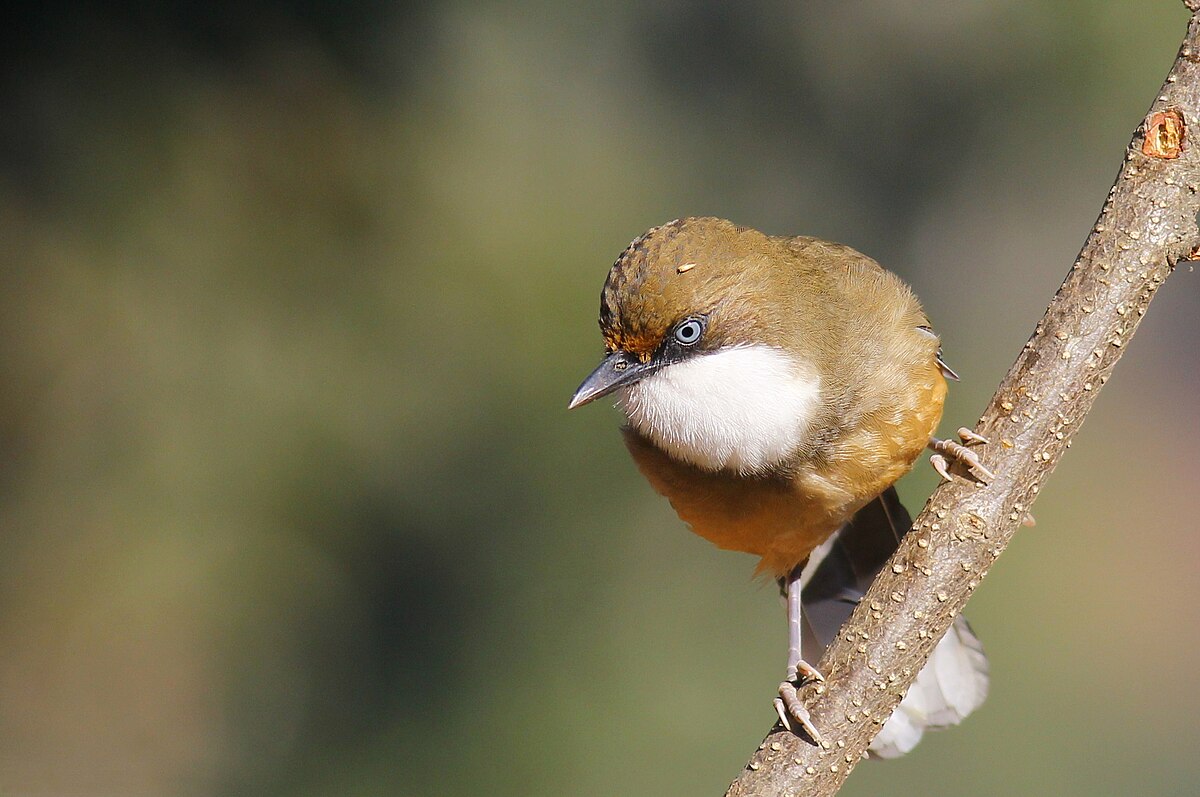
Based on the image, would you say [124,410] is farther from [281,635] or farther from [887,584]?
[887,584]

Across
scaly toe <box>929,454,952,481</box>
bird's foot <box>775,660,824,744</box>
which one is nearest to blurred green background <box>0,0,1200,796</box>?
bird's foot <box>775,660,824,744</box>

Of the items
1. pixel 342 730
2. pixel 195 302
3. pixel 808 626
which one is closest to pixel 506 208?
pixel 195 302

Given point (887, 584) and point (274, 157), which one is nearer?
point (887, 584)

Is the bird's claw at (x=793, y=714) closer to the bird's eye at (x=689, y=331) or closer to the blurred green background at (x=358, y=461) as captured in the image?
the bird's eye at (x=689, y=331)

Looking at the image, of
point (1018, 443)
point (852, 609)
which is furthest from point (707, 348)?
point (852, 609)

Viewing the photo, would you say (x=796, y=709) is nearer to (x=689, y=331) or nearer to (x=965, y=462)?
(x=965, y=462)

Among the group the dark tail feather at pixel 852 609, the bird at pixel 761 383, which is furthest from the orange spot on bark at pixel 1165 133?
the dark tail feather at pixel 852 609
